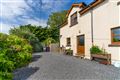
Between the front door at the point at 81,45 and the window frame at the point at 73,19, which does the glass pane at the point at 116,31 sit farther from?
the window frame at the point at 73,19

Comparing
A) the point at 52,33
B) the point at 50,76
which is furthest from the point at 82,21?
the point at 52,33

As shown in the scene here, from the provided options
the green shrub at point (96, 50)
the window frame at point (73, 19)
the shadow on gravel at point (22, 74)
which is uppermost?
the window frame at point (73, 19)

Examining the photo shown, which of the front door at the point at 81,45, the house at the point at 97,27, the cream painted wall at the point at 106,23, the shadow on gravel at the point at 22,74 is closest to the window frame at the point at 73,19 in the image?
the house at the point at 97,27

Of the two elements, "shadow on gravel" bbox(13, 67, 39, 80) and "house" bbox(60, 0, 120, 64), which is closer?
"shadow on gravel" bbox(13, 67, 39, 80)

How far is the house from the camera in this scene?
12.2 meters

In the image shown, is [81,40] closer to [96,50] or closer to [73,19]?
[73,19]

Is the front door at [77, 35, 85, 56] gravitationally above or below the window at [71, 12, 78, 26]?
below

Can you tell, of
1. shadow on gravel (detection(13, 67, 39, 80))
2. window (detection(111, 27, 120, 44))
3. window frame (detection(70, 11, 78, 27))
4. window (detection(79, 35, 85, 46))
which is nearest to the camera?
shadow on gravel (detection(13, 67, 39, 80))

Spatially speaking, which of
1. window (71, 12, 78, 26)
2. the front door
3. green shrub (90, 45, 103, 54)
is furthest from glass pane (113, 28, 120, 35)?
A: window (71, 12, 78, 26)

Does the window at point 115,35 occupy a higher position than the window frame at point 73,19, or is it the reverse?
the window frame at point 73,19

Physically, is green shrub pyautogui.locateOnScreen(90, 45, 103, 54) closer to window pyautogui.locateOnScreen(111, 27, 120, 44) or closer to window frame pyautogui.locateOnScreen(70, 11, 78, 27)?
window pyautogui.locateOnScreen(111, 27, 120, 44)

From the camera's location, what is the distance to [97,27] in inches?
585

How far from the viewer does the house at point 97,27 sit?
12.2m

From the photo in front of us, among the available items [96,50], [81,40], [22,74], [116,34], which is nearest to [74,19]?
[81,40]
